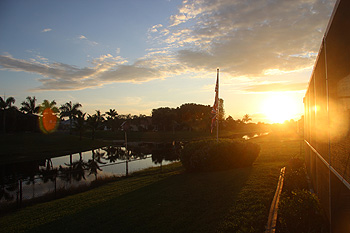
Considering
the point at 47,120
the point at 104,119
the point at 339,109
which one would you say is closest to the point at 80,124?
the point at 47,120

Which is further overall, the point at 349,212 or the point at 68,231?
the point at 68,231

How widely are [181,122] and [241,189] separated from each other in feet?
289

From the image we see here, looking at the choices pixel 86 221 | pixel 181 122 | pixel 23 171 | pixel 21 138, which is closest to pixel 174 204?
pixel 86 221

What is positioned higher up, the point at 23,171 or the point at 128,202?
the point at 128,202

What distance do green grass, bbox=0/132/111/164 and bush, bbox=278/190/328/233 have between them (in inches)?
1290

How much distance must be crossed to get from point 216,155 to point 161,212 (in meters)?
7.59

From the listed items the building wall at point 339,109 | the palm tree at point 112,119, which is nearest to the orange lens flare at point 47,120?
the palm tree at point 112,119

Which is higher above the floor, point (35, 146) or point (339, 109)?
point (339, 109)

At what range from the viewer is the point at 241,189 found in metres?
9.43

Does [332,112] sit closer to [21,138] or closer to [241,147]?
[241,147]

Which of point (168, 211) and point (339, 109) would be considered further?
point (168, 211)

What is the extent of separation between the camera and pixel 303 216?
5.64 meters

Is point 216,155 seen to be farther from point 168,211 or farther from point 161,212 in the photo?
point 161,212

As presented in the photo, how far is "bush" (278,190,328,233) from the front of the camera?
552 cm
